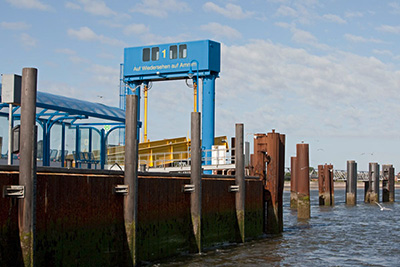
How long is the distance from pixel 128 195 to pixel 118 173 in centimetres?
54

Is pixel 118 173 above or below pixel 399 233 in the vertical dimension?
above

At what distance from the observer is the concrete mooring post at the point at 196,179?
16078 mm

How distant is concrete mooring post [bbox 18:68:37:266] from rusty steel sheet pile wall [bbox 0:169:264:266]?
15cm

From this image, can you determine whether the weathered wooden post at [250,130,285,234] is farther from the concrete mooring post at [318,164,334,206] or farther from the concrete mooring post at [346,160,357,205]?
the concrete mooring post at [346,160,357,205]

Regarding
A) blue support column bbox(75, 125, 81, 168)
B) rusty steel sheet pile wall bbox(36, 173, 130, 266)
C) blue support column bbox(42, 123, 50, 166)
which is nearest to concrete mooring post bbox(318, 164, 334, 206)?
blue support column bbox(75, 125, 81, 168)

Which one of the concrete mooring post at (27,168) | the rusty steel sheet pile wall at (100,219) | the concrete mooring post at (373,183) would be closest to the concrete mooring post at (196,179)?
the rusty steel sheet pile wall at (100,219)

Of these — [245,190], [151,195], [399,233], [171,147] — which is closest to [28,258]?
[151,195]

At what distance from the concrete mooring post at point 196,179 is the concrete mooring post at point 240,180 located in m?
2.81

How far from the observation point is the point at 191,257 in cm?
1583

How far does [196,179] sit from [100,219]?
166 inches

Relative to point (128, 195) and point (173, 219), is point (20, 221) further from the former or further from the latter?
point (173, 219)

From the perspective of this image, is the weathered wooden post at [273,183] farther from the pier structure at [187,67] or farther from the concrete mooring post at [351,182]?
the concrete mooring post at [351,182]

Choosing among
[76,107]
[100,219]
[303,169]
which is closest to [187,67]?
[303,169]

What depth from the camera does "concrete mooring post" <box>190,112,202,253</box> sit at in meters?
16.1
